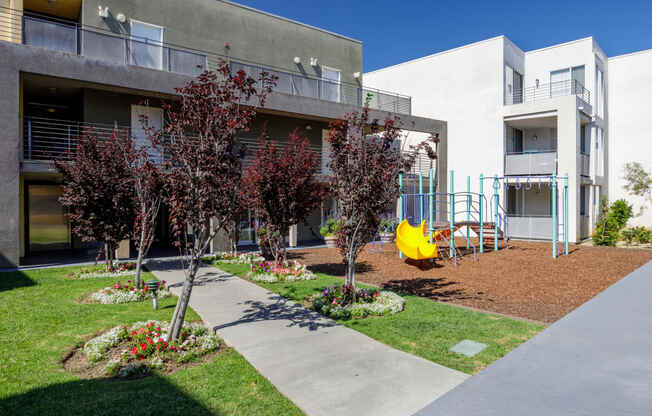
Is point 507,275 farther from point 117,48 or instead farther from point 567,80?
point 567,80

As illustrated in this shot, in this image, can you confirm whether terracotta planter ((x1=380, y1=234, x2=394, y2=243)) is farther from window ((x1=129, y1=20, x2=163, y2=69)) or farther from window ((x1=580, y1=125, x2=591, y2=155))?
window ((x1=580, y1=125, x2=591, y2=155))

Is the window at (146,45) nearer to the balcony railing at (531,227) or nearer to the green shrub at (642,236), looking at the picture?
the balcony railing at (531,227)

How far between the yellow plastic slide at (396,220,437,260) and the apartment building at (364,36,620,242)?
396 inches

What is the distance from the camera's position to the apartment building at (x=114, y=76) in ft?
38.7

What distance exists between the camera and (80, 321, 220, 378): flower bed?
452cm

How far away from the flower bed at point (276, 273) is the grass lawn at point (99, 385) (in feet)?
12.1

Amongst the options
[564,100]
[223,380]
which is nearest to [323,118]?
[564,100]

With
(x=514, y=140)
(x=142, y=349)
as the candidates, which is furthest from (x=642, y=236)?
(x=142, y=349)

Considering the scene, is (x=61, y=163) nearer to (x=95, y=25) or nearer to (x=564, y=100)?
Answer: (x=95, y=25)

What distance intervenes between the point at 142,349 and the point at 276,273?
5.19 meters

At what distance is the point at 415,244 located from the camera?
11.3m

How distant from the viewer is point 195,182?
507 cm

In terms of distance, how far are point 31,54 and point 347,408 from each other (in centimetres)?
1362

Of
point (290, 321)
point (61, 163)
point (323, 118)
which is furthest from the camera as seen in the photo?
point (323, 118)
